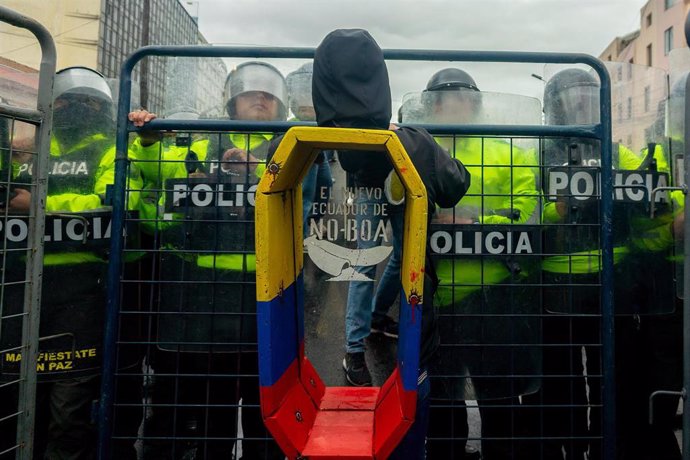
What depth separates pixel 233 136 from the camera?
2602 millimetres

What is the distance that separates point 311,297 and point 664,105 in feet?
8.43

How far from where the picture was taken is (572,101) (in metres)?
3.23

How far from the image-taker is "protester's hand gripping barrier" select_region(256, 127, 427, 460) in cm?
159

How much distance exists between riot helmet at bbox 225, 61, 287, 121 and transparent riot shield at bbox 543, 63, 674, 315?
1803mm

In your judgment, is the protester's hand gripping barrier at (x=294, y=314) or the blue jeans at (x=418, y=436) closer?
the protester's hand gripping barrier at (x=294, y=314)

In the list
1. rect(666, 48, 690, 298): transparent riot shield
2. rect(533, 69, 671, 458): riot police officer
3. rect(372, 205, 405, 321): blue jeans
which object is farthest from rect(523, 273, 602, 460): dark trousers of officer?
rect(372, 205, 405, 321): blue jeans

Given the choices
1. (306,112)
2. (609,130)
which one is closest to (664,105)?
(609,130)

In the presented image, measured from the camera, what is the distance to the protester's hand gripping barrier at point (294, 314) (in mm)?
1590

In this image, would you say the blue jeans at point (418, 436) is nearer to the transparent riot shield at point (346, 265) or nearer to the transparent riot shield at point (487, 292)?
the transparent riot shield at point (487, 292)

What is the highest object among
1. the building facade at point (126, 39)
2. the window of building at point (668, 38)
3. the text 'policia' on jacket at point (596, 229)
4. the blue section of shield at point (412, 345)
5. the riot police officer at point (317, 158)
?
the window of building at point (668, 38)

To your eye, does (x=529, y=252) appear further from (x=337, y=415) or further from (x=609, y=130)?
(x=337, y=415)

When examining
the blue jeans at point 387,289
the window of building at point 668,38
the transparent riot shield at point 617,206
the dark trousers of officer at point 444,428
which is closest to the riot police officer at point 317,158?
the blue jeans at point 387,289

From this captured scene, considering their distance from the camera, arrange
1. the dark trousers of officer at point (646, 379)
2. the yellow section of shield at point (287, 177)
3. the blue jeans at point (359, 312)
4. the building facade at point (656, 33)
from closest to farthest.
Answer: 1. the yellow section of shield at point (287, 177)
2. the blue jeans at point (359, 312)
3. the dark trousers of officer at point (646, 379)
4. the building facade at point (656, 33)

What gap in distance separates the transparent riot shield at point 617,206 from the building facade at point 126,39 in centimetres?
247
